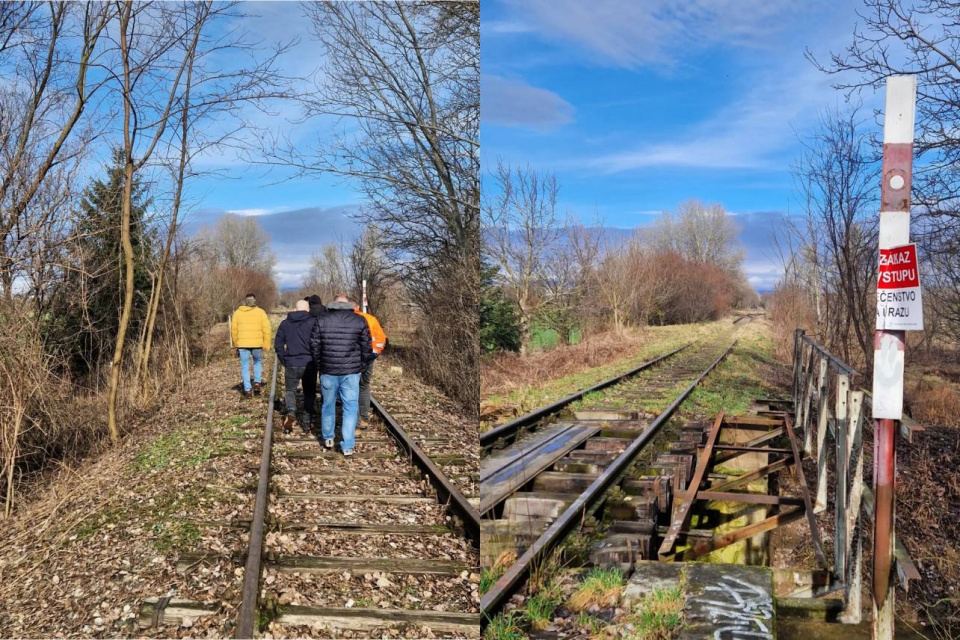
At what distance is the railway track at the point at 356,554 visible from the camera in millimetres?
4230

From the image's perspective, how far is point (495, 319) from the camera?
18484 mm

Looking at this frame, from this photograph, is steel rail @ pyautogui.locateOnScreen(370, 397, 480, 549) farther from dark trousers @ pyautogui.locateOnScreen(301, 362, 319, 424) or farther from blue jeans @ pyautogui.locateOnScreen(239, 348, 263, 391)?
blue jeans @ pyautogui.locateOnScreen(239, 348, 263, 391)

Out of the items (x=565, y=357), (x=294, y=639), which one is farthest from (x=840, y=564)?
(x=565, y=357)

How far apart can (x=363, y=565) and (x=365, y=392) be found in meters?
4.86

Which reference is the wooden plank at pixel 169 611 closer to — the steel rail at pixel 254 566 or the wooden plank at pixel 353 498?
the steel rail at pixel 254 566

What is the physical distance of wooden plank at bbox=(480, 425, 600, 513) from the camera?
5.89 metres

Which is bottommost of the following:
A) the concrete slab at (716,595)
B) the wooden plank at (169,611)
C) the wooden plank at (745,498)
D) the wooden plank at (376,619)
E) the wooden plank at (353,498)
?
the wooden plank at (376,619)

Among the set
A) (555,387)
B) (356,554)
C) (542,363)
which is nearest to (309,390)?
(356,554)

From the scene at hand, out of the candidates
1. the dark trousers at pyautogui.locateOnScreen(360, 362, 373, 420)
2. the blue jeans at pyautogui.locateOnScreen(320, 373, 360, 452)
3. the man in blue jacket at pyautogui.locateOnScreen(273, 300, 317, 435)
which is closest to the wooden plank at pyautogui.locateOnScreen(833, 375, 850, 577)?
the blue jeans at pyautogui.locateOnScreen(320, 373, 360, 452)

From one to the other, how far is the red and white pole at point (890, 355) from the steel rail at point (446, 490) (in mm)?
2674

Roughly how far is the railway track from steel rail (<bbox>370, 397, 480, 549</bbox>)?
14mm

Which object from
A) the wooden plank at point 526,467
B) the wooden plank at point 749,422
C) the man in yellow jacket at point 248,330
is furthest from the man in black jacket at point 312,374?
the wooden plank at point 749,422

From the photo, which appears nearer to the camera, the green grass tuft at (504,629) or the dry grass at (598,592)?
the green grass tuft at (504,629)

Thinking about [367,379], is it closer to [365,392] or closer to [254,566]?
[365,392]
